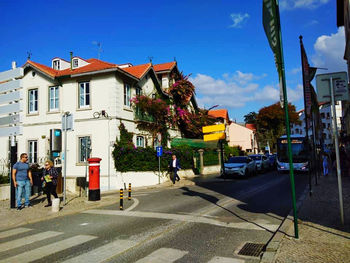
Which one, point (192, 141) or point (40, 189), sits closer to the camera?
point (40, 189)

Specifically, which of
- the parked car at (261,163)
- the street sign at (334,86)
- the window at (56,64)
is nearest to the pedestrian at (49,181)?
the street sign at (334,86)

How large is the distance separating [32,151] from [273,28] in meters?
20.0

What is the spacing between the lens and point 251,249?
17.4 ft

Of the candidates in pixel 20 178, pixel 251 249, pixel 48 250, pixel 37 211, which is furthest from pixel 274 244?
pixel 20 178

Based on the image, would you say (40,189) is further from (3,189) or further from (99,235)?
(99,235)

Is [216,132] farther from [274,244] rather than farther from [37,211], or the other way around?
[274,244]

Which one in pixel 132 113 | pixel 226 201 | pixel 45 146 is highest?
pixel 132 113

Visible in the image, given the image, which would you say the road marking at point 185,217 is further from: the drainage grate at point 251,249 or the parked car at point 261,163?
the parked car at point 261,163

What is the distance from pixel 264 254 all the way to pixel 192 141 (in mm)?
22314

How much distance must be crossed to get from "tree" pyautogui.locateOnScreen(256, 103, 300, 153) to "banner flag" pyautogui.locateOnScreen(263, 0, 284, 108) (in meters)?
58.8

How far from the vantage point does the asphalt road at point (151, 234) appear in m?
5.07

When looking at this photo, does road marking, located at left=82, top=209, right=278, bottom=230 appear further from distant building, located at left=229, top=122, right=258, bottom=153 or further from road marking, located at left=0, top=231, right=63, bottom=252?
distant building, located at left=229, top=122, right=258, bottom=153

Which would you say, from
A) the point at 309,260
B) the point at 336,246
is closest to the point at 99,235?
the point at 309,260

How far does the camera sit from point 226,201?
35.2 ft
